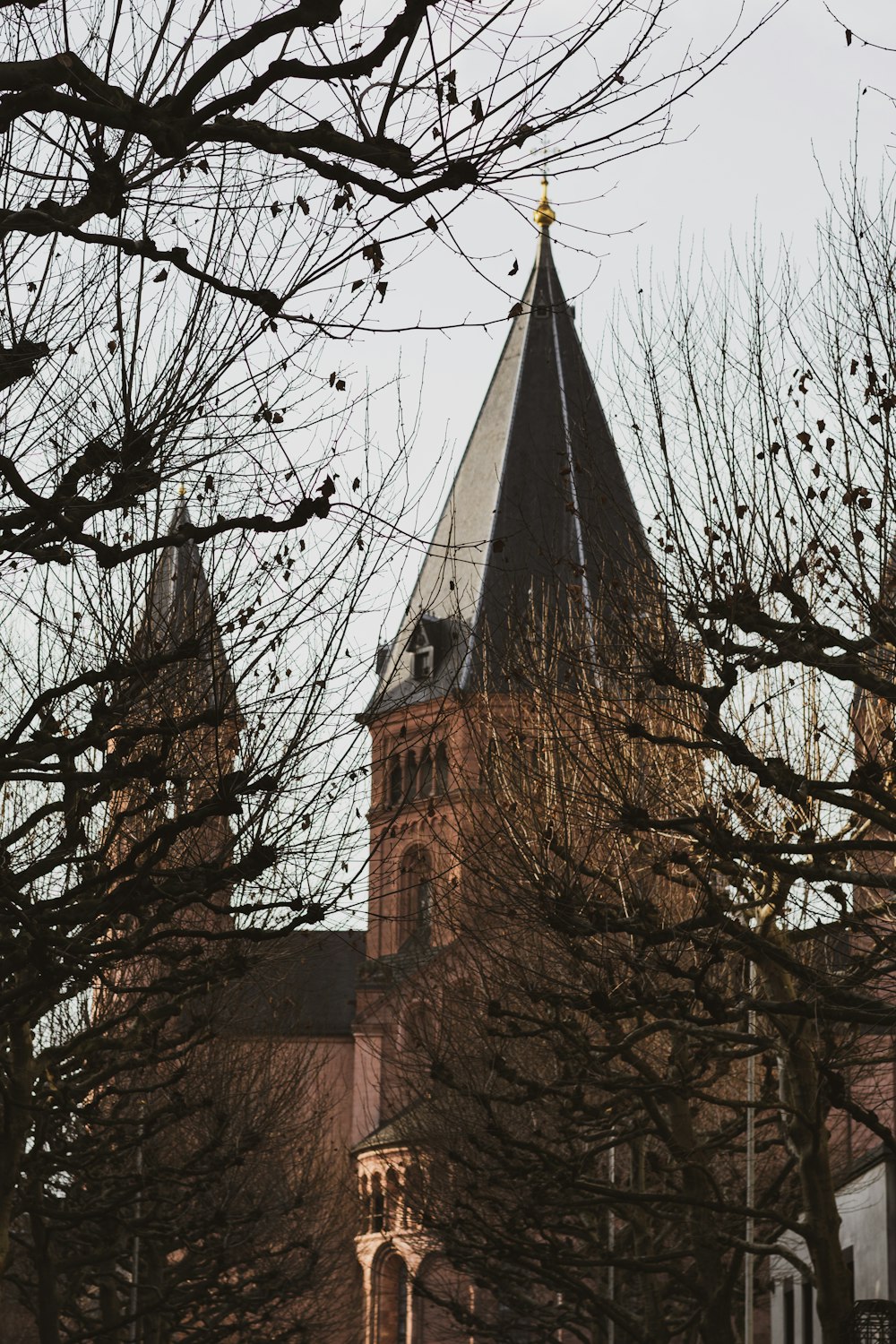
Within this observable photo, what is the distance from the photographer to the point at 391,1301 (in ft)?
220

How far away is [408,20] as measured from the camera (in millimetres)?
8758

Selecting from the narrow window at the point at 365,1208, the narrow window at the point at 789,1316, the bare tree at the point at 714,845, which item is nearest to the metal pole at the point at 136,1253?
the bare tree at the point at 714,845

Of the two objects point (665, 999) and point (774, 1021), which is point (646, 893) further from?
point (665, 999)

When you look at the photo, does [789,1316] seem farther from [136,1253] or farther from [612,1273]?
[136,1253]

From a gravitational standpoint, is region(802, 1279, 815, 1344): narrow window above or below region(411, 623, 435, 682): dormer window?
below

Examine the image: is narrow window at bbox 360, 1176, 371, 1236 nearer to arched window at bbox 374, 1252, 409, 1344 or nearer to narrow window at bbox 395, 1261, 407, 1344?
arched window at bbox 374, 1252, 409, 1344

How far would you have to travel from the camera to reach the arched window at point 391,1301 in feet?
218

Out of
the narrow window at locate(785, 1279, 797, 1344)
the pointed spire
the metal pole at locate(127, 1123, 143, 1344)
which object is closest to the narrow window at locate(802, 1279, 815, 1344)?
the narrow window at locate(785, 1279, 797, 1344)

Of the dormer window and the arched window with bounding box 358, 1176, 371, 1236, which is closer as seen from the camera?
the arched window with bounding box 358, 1176, 371, 1236

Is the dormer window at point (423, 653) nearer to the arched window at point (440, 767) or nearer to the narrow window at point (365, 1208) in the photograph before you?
the narrow window at point (365, 1208)

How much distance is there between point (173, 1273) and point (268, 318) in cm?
2546

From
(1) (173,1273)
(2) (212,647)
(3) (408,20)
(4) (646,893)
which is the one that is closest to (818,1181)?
(4) (646,893)

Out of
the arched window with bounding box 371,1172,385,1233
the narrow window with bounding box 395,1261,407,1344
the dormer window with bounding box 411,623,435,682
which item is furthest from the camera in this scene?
the narrow window with bounding box 395,1261,407,1344

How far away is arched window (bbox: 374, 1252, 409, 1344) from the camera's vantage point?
66438 millimetres
